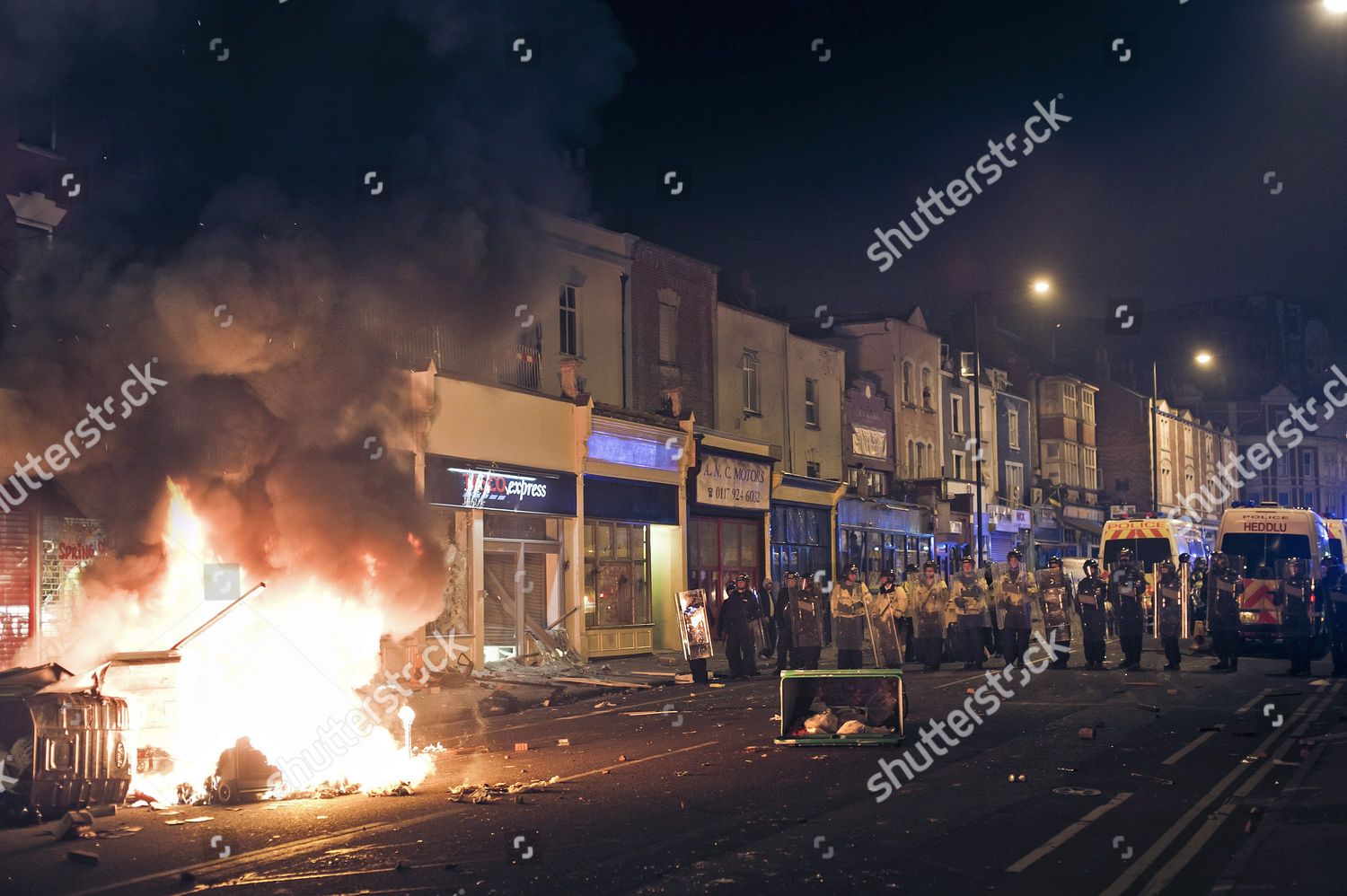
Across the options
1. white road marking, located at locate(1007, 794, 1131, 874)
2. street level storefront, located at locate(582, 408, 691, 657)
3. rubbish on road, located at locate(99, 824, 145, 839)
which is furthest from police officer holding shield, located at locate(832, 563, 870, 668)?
rubbish on road, located at locate(99, 824, 145, 839)

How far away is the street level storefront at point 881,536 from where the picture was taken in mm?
40125

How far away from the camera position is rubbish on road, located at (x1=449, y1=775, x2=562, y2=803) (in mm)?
10227

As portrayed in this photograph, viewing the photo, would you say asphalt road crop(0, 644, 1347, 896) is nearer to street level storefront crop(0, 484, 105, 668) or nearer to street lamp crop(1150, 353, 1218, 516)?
street level storefront crop(0, 484, 105, 668)

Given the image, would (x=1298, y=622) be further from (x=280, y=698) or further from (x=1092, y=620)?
(x=280, y=698)

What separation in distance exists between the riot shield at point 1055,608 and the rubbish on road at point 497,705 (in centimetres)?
930

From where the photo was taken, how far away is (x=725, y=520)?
32.9 metres

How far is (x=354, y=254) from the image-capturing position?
1450 centimetres

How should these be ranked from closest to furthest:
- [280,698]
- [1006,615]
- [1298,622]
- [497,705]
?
[280,698] < [497,705] < [1298,622] < [1006,615]

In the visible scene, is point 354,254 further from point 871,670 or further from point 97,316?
point 871,670

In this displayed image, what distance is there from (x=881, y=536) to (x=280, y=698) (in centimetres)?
3332

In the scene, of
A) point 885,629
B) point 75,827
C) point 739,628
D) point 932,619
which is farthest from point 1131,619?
point 75,827

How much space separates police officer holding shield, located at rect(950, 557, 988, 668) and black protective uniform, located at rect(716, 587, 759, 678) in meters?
3.47

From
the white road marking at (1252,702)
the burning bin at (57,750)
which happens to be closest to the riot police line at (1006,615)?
the white road marking at (1252,702)

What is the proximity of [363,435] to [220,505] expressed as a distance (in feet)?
5.24
